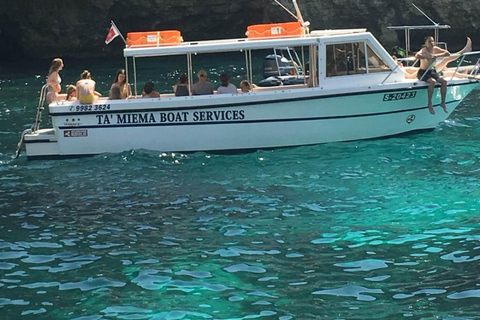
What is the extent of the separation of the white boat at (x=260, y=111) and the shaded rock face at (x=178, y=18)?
19.2m

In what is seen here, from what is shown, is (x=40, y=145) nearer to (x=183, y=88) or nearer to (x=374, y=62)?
(x=183, y=88)

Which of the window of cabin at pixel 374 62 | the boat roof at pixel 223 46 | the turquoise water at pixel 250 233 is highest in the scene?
the boat roof at pixel 223 46

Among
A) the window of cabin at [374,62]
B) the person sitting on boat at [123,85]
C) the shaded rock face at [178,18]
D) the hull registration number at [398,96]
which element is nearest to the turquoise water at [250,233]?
the hull registration number at [398,96]

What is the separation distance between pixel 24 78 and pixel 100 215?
19.3 meters

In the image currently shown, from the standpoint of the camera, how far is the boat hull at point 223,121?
16.9 m

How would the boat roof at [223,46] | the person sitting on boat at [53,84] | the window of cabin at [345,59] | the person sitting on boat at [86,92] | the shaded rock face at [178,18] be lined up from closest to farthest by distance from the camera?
the boat roof at [223,46]
the person sitting on boat at [86,92]
the window of cabin at [345,59]
the person sitting on boat at [53,84]
the shaded rock face at [178,18]

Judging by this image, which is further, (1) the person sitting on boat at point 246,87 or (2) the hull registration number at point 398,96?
(2) the hull registration number at point 398,96

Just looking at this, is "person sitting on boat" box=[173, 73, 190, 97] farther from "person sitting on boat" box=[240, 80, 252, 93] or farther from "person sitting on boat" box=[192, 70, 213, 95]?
"person sitting on boat" box=[240, 80, 252, 93]

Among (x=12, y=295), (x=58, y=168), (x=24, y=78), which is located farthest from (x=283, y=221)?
(x=24, y=78)

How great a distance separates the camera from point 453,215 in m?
12.6

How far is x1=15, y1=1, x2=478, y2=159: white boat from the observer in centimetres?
1692

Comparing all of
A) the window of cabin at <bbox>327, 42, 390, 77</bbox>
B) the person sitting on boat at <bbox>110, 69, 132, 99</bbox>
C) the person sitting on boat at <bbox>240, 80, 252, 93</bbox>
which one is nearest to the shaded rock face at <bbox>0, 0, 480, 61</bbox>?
the person sitting on boat at <bbox>110, 69, 132, 99</bbox>

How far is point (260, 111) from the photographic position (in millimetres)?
16984

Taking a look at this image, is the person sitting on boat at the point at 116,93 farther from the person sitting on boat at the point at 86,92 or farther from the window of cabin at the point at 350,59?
the window of cabin at the point at 350,59
